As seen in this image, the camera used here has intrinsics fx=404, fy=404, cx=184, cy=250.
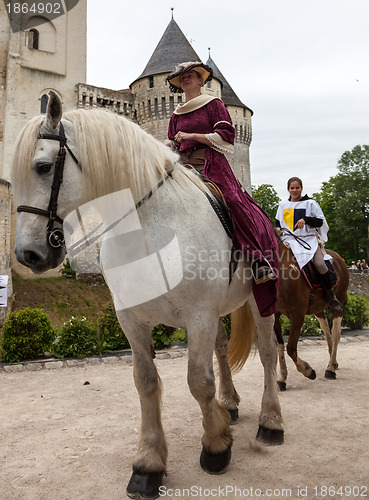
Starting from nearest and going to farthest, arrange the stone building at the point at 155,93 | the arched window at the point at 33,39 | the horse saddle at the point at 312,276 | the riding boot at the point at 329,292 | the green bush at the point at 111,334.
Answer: the horse saddle at the point at 312,276 → the riding boot at the point at 329,292 → the green bush at the point at 111,334 → the arched window at the point at 33,39 → the stone building at the point at 155,93

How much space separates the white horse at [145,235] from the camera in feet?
7.29

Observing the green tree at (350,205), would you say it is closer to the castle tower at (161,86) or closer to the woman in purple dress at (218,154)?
the castle tower at (161,86)

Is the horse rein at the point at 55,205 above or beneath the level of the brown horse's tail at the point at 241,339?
above

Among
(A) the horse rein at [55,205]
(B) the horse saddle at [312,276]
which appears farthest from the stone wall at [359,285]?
(A) the horse rein at [55,205]

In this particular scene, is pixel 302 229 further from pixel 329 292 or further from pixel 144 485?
pixel 144 485

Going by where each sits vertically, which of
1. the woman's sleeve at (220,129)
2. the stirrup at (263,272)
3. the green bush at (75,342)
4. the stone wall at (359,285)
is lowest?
the stone wall at (359,285)

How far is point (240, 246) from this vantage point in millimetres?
3053

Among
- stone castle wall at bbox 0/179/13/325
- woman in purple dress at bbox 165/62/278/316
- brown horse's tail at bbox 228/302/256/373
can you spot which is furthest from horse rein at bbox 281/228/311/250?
stone castle wall at bbox 0/179/13/325

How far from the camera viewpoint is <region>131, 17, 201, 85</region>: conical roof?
33.3 m

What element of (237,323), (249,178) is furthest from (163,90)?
(237,323)

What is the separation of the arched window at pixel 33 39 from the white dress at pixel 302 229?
30.2 m

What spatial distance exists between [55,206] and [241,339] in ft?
9.17

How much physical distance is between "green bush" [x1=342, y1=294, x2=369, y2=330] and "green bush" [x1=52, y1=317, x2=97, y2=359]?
22.6 feet

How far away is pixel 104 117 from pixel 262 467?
273cm
